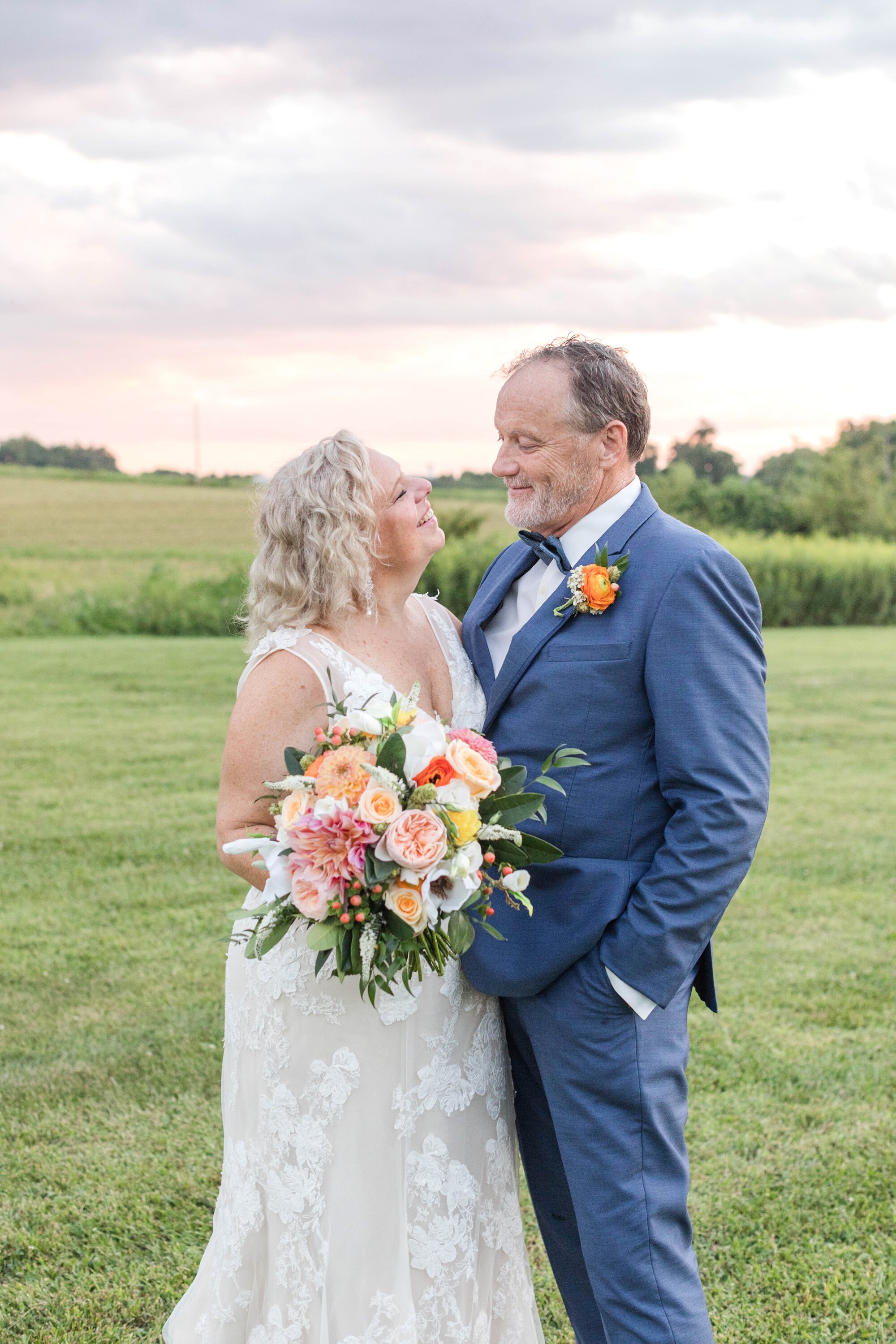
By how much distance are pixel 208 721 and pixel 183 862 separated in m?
5.28

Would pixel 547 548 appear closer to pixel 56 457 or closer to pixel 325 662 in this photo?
pixel 325 662

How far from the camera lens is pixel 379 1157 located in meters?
2.82

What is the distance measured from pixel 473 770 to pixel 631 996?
0.76 meters

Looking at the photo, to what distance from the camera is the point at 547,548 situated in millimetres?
3023

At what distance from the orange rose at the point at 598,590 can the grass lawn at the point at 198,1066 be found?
93.8 inches

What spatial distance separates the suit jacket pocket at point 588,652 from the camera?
269 cm

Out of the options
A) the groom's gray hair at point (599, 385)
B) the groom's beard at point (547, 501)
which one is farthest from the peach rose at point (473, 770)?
the groom's gray hair at point (599, 385)

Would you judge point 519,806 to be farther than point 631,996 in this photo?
No

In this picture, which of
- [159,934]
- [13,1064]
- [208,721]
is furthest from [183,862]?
[208,721]

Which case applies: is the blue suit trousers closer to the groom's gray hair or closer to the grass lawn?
the grass lawn

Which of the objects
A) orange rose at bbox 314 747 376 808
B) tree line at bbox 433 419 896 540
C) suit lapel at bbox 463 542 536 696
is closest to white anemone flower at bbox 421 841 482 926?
orange rose at bbox 314 747 376 808

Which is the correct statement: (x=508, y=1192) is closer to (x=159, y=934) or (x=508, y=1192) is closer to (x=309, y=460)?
(x=309, y=460)

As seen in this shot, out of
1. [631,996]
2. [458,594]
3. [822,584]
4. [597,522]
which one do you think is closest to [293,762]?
[631,996]

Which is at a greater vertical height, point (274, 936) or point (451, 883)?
point (451, 883)
